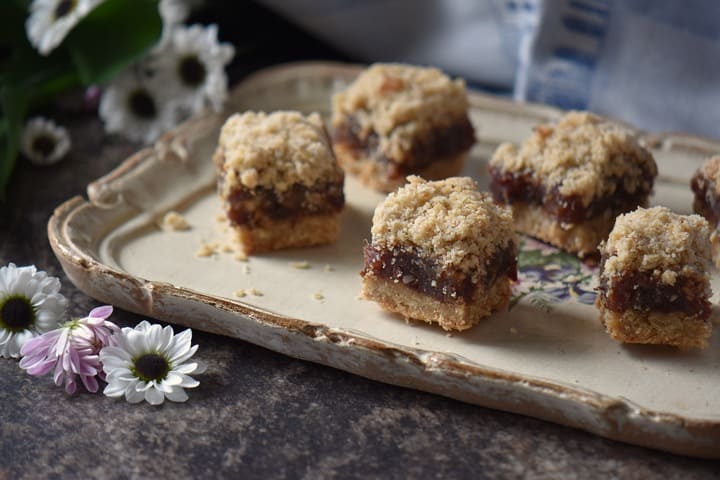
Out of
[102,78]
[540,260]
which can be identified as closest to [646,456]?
[540,260]

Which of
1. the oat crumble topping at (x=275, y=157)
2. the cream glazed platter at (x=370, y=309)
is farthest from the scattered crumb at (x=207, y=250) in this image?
the oat crumble topping at (x=275, y=157)

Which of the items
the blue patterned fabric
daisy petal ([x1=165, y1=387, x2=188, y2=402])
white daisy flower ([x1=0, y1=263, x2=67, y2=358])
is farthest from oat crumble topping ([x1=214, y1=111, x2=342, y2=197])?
the blue patterned fabric

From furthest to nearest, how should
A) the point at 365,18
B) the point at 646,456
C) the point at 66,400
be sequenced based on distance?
the point at 365,18 < the point at 66,400 < the point at 646,456

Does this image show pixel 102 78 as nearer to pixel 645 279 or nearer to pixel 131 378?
pixel 131 378

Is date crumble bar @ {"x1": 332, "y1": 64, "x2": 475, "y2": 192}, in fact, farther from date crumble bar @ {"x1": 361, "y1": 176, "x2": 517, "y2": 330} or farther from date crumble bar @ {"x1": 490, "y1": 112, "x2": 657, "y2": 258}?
date crumble bar @ {"x1": 361, "y1": 176, "x2": 517, "y2": 330}

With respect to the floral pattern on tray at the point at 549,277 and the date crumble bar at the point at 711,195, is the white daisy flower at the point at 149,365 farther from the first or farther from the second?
the date crumble bar at the point at 711,195

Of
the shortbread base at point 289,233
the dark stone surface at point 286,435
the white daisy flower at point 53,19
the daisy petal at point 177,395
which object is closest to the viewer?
the dark stone surface at point 286,435

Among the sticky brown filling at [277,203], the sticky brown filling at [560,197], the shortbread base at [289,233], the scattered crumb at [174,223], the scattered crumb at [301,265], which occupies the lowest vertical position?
the scattered crumb at [174,223]
